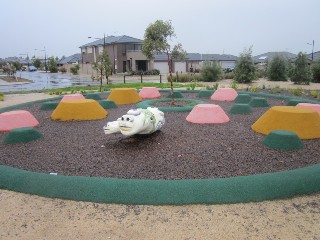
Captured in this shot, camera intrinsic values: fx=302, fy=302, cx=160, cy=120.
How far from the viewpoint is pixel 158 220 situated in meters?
4.58

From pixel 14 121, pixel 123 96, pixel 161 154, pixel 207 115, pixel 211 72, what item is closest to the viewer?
pixel 161 154

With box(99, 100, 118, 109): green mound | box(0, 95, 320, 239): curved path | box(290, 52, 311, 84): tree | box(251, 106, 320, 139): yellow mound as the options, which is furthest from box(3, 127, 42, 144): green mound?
box(290, 52, 311, 84): tree

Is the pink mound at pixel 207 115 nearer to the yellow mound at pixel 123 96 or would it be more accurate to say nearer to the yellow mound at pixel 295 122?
the yellow mound at pixel 295 122

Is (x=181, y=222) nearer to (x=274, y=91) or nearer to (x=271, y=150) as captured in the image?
(x=271, y=150)

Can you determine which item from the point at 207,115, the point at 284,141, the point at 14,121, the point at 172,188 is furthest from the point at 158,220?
the point at 14,121

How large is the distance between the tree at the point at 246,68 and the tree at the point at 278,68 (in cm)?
352

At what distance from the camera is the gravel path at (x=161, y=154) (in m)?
6.50

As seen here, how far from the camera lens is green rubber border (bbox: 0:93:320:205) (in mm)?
5109

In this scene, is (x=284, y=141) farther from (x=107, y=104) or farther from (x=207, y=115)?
(x=107, y=104)

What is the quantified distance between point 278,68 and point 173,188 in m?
30.5

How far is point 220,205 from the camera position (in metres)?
4.98

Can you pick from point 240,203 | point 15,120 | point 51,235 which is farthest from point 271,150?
point 15,120

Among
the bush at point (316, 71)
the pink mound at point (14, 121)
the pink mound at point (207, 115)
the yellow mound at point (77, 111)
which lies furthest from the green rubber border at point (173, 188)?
the bush at point (316, 71)

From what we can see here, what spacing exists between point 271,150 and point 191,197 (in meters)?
3.43
